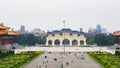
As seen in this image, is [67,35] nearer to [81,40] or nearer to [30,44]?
[81,40]

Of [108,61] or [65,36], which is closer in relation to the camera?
[108,61]

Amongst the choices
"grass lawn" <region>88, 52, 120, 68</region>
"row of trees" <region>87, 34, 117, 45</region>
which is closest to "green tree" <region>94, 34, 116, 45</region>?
"row of trees" <region>87, 34, 117, 45</region>

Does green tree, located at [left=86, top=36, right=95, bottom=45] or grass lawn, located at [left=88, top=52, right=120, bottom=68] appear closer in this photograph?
grass lawn, located at [left=88, top=52, right=120, bottom=68]

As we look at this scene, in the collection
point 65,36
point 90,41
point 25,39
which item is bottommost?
point 90,41

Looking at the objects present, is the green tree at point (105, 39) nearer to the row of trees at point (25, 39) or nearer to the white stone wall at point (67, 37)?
the white stone wall at point (67, 37)

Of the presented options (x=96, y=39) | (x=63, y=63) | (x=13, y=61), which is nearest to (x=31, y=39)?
(x=96, y=39)

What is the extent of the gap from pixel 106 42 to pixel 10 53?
50.8m

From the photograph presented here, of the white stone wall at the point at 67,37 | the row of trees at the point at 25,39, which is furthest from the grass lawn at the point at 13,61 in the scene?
the white stone wall at the point at 67,37

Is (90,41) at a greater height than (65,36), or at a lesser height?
lesser

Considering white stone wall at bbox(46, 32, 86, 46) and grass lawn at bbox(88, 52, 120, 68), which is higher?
white stone wall at bbox(46, 32, 86, 46)

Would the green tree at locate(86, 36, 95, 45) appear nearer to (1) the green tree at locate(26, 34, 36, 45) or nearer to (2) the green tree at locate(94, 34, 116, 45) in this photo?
(2) the green tree at locate(94, 34, 116, 45)

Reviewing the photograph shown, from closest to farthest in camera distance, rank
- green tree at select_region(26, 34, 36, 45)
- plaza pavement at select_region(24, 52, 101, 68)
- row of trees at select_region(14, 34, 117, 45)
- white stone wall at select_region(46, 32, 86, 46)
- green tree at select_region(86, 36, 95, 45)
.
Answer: plaza pavement at select_region(24, 52, 101, 68), row of trees at select_region(14, 34, 117, 45), green tree at select_region(26, 34, 36, 45), white stone wall at select_region(46, 32, 86, 46), green tree at select_region(86, 36, 95, 45)

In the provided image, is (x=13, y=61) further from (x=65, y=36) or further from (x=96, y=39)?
(x=65, y=36)

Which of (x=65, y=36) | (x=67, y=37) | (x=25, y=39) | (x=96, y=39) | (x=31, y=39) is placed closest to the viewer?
(x=25, y=39)
